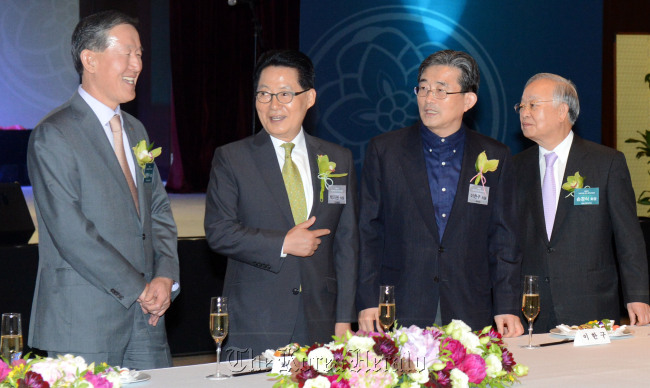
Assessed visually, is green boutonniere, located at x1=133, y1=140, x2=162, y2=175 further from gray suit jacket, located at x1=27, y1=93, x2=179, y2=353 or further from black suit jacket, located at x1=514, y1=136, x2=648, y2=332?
black suit jacket, located at x1=514, y1=136, x2=648, y2=332

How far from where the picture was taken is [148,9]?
11.9 m

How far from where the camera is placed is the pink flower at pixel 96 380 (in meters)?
1.81

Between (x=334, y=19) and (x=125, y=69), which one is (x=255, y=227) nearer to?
(x=125, y=69)

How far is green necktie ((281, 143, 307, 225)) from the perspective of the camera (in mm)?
3041

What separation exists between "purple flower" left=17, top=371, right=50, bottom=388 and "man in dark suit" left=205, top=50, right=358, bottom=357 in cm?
119

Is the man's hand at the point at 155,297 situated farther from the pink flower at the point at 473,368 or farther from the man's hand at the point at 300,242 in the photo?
the pink flower at the point at 473,368

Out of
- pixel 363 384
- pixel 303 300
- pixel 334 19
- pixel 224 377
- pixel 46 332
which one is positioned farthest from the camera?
pixel 334 19

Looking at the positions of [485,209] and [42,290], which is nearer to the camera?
[42,290]

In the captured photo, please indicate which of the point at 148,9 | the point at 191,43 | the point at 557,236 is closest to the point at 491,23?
the point at 191,43

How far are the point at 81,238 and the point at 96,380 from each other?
987 millimetres

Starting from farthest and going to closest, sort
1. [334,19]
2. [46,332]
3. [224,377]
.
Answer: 1. [334,19]
2. [46,332]
3. [224,377]

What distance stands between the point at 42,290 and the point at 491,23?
20.7 ft

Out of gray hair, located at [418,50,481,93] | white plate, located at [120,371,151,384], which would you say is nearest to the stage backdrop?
gray hair, located at [418,50,481,93]

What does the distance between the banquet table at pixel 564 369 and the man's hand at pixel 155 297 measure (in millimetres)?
548
